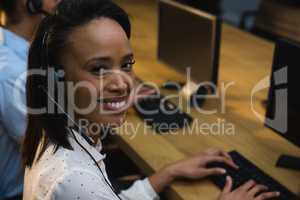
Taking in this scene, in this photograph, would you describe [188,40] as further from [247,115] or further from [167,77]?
[247,115]

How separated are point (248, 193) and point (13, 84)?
793mm

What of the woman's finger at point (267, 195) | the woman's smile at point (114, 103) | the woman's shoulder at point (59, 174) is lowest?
the woman's finger at point (267, 195)

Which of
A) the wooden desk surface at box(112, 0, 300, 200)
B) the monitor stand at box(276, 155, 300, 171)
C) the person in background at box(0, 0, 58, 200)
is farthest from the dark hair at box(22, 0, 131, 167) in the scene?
the monitor stand at box(276, 155, 300, 171)

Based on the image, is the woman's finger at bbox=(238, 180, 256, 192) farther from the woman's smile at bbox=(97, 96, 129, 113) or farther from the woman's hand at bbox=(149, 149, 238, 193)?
the woman's smile at bbox=(97, 96, 129, 113)

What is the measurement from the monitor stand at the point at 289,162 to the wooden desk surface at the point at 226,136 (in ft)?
0.08

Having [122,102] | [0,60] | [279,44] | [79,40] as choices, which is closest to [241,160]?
[279,44]

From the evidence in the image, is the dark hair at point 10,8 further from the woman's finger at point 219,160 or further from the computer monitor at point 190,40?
the woman's finger at point 219,160

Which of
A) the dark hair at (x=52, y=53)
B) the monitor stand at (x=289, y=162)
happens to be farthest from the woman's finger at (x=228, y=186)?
the dark hair at (x=52, y=53)

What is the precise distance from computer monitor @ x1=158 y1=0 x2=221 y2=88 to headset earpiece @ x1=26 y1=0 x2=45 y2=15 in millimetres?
643

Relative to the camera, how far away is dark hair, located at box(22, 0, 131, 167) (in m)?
1.09

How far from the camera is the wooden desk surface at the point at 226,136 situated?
59.7 inches

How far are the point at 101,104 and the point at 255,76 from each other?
4.42ft

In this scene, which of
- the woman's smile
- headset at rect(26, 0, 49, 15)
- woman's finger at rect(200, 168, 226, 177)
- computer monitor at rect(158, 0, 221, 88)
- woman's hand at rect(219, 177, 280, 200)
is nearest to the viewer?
the woman's smile

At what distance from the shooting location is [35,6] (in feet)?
5.78
